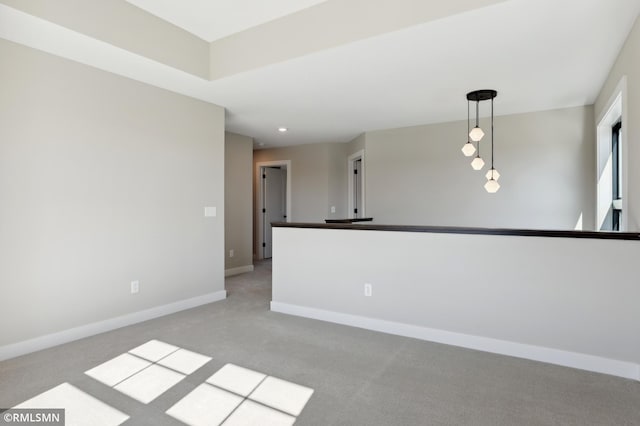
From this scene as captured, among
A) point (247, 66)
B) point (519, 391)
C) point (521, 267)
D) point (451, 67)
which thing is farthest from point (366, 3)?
point (519, 391)

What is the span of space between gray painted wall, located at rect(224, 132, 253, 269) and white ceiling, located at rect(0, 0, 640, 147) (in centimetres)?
116

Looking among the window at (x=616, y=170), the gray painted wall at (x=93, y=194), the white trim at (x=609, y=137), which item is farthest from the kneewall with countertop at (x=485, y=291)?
the window at (x=616, y=170)

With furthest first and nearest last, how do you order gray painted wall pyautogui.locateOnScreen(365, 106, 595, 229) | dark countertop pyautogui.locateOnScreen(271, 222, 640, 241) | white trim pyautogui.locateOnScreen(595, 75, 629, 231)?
1. gray painted wall pyautogui.locateOnScreen(365, 106, 595, 229)
2. white trim pyautogui.locateOnScreen(595, 75, 629, 231)
3. dark countertop pyautogui.locateOnScreen(271, 222, 640, 241)

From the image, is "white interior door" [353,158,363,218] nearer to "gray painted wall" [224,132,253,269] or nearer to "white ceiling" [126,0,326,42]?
"gray painted wall" [224,132,253,269]

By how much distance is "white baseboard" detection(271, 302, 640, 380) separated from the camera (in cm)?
236

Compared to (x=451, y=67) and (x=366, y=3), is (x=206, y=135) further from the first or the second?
(x=451, y=67)

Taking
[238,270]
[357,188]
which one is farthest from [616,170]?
[238,270]

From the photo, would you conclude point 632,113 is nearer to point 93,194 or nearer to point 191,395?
point 191,395

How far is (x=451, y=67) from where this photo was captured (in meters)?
3.11

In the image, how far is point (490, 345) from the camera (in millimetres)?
2738

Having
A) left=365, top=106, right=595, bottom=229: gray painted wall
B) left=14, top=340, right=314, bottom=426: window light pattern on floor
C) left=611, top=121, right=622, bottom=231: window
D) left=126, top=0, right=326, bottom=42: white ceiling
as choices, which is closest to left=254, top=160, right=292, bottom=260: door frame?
left=365, top=106, right=595, bottom=229: gray painted wall

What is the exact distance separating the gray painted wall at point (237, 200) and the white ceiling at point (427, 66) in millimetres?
1161

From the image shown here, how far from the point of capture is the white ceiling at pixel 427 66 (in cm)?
237

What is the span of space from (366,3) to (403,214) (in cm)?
351
